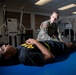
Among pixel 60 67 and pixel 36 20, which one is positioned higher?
pixel 36 20

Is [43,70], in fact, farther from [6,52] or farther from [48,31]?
[48,31]

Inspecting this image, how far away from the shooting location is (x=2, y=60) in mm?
1217

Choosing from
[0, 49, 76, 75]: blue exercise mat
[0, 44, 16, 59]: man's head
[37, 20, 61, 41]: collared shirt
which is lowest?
[0, 49, 76, 75]: blue exercise mat

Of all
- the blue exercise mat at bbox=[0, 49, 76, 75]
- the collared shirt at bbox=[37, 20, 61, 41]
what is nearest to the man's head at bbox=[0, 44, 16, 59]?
the blue exercise mat at bbox=[0, 49, 76, 75]

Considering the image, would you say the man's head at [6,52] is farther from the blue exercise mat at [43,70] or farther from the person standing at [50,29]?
the person standing at [50,29]

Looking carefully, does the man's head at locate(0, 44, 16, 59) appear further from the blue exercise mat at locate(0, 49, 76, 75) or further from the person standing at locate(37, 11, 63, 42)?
the person standing at locate(37, 11, 63, 42)

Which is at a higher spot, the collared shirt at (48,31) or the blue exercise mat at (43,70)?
the collared shirt at (48,31)

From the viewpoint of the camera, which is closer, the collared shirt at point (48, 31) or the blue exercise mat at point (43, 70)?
the blue exercise mat at point (43, 70)

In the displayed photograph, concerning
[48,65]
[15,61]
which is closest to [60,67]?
[48,65]

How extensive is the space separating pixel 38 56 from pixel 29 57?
0.09 meters

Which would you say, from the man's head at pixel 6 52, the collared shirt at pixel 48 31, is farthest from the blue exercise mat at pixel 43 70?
the collared shirt at pixel 48 31

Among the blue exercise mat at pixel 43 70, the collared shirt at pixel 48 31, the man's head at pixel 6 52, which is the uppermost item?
the collared shirt at pixel 48 31

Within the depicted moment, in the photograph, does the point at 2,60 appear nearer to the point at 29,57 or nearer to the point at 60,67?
the point at 29,57

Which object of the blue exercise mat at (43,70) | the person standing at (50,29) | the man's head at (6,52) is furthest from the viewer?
the person standing at (50,29)
